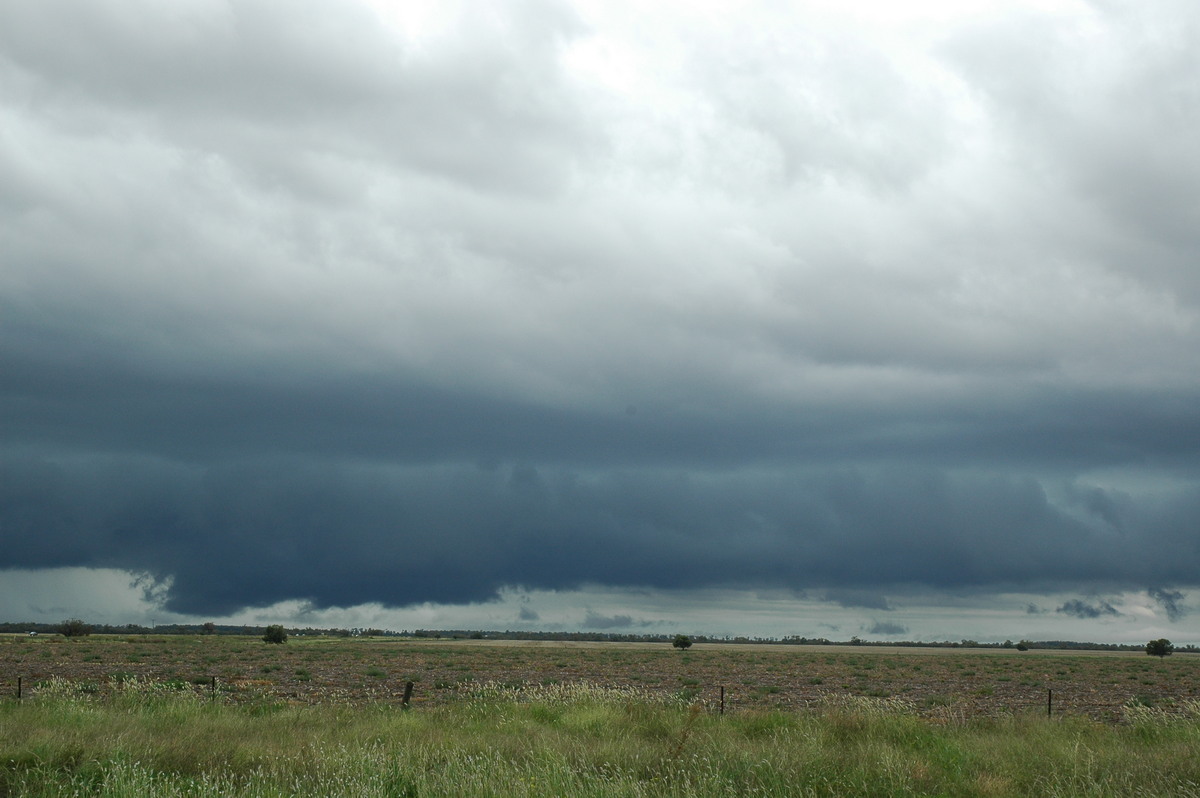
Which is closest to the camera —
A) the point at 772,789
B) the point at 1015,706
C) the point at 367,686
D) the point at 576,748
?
the point at 772,789

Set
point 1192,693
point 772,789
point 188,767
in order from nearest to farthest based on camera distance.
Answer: point 772,789 → point 188,767 → point 1192,693

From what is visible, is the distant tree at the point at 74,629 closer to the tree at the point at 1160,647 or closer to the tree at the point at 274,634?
the tree at the point at 274,634

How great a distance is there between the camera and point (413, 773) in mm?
14523

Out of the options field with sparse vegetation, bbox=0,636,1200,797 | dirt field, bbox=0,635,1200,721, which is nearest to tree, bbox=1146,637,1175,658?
dirt field, bbox=0,635,1200,721

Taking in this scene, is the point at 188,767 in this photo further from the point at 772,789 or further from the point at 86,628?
the point at 86,628

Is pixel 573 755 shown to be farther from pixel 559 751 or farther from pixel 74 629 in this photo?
pixel 74 629

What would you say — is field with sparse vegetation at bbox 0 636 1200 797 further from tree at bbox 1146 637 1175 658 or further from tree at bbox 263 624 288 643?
tree at bbox 1146 637 1175 658

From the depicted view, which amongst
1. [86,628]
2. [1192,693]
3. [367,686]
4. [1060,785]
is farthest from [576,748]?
[86,628]

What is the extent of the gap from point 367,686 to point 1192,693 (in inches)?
1734

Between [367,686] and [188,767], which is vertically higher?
[188,767]

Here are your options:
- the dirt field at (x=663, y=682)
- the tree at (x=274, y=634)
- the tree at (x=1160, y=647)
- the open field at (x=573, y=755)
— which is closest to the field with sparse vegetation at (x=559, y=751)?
the open field at (x=573, y=755)

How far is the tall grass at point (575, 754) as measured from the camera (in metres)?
13.3

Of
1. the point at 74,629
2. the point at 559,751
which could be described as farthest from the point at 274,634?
the point at 559,751

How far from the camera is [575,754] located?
1608cm
